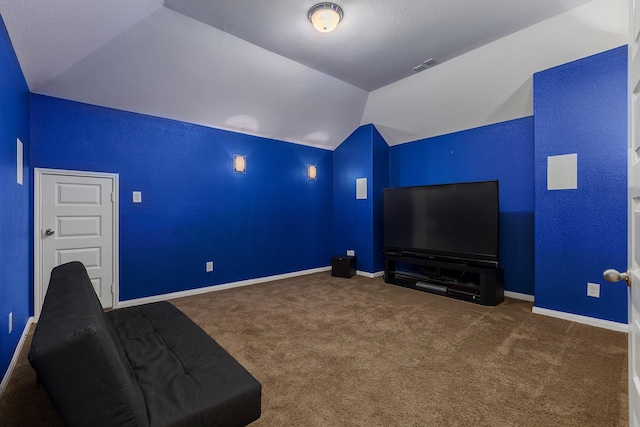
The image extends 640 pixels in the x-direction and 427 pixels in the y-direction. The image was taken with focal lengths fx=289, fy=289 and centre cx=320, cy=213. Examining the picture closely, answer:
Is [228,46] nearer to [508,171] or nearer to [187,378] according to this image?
[187,378]

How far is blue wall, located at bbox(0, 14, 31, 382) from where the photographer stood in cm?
183

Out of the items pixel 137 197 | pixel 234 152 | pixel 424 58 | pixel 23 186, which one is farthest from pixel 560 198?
pixel 23 186

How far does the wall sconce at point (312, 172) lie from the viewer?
5082 mm

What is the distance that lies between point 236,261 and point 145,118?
2.18 meters

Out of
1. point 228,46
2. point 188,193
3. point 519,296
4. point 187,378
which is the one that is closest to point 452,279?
point 519,296

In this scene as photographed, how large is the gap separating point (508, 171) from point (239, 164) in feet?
12.0

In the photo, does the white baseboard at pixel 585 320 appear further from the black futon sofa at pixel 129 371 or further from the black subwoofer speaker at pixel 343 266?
the black futon sofa at pixel 129 371

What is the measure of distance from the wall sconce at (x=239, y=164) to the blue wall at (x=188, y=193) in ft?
0.20

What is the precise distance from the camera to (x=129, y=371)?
3.84 ft

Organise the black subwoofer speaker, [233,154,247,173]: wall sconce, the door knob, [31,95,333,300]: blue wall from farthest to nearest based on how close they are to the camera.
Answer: the black subwoofer speaker, [233,154,247,173]: wall sconce, [31,95,333,300]: blue wall, the door knob

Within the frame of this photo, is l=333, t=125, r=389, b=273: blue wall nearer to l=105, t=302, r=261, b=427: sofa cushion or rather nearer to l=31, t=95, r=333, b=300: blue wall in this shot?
l=31, t=95, r=333, b=300: blue wall

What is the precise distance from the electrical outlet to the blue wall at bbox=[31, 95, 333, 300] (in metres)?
3.61

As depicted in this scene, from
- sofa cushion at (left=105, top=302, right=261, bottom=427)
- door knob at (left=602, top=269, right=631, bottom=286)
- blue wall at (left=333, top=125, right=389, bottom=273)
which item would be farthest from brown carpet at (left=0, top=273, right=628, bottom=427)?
blue wall at (left=333, top=125, right=389, bottom=273)

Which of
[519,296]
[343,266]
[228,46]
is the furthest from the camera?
[343,266]
